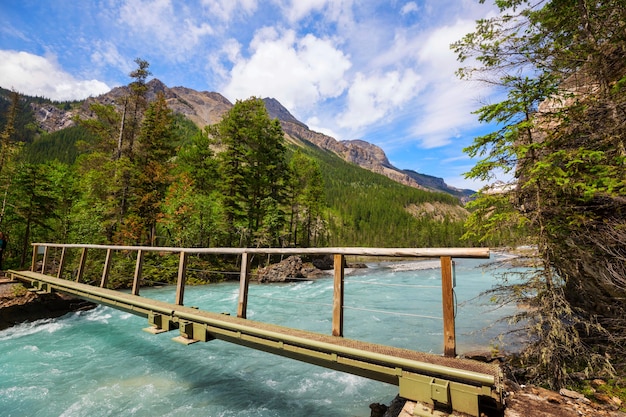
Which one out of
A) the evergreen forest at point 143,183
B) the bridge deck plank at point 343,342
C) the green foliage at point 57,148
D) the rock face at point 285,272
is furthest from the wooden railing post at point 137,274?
the green foliage at point 57,148

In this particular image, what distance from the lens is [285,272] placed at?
2372cm

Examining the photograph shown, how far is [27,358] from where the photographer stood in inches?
282

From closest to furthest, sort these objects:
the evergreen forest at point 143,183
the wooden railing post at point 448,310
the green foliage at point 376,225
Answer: the wooden railing post at point 448,310 < the evergreen forest at point 143,183 < the green foliage at point 376,225

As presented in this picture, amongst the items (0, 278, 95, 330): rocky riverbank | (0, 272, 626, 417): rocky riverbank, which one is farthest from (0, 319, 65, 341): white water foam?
(0, 272, 626, 417): rocky riverbank

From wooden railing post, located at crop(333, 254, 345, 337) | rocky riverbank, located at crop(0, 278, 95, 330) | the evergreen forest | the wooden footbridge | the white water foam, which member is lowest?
the white water foam

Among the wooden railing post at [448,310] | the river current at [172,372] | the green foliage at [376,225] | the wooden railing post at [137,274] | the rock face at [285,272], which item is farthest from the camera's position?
the green foliage at [376,225]

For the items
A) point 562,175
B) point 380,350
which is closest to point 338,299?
point 380,350

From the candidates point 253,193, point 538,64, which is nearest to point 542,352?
point 538,64

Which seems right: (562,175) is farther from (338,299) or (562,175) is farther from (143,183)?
(143,183)

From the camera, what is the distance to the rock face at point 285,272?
74.0 ft

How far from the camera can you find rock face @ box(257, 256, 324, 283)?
22.5m

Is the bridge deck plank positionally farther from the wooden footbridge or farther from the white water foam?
the white water foam

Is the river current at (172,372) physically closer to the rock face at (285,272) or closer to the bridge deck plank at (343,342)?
the bridge deck plank at (343,342)

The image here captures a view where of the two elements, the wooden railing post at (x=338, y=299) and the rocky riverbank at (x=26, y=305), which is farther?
the rocky riverbank at (x=26, y=305)
